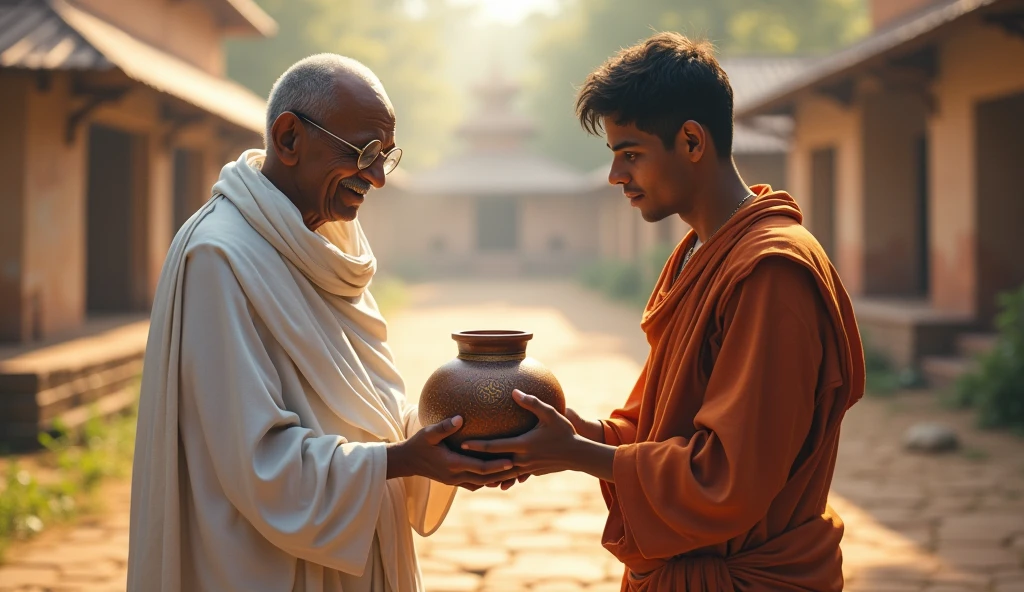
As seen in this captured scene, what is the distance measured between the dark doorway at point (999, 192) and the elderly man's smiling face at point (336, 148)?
8.67 metres

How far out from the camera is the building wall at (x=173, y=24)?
11414 mm

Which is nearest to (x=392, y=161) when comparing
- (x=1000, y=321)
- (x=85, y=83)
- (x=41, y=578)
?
(x=41, y=578)

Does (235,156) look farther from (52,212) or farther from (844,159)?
(844,159)

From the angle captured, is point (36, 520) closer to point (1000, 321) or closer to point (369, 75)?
point (369, 75)

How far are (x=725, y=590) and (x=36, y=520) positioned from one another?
14.4 feet

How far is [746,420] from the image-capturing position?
72.4 inches

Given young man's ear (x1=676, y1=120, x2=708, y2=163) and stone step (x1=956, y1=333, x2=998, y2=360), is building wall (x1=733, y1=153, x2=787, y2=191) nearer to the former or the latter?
stone step (x1=956, y1=333, x2=998, y2=360)

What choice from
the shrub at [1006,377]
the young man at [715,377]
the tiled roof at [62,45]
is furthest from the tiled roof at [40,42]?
the shrub at [1006,377]

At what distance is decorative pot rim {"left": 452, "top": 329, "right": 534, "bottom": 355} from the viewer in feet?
7.36

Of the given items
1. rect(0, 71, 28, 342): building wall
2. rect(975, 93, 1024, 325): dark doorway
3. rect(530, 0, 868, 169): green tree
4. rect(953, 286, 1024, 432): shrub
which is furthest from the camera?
rect(530, 0, 868, 169): green tree

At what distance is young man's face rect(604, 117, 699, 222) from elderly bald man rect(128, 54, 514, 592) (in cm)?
61

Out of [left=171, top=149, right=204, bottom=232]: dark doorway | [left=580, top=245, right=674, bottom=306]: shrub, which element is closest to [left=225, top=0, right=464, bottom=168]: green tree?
[left=580, top=245, right=674, bottom=306]: shrub

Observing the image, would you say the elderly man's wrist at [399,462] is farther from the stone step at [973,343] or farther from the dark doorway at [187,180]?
the dark doorway at [187,180]

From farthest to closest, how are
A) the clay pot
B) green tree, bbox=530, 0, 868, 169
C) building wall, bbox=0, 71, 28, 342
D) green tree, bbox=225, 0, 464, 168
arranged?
green tree, bbox=530, 0, 868, 169, green tree, bbox=225, 0, 464, 168, building wall, bbox=0, 71, 28, 342, the clay pot
